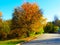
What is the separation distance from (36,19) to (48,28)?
2602 centimetres

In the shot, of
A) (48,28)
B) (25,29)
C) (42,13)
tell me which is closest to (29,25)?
(25,29)

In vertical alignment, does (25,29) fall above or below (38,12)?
below

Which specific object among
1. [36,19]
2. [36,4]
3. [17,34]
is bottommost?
[17,34]

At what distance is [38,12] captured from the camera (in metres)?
40.2

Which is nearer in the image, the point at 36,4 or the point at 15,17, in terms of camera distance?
the point at 15,17

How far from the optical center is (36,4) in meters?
41.6

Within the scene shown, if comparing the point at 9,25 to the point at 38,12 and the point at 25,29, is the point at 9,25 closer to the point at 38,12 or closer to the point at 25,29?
the point at 25,29

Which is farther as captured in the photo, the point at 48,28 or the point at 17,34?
the point at 48,28

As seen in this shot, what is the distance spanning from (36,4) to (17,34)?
26.0 ft

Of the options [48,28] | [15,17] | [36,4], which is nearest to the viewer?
[15,17]

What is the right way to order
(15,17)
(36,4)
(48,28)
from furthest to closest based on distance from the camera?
(48,28) < (36,4) < (15,17)

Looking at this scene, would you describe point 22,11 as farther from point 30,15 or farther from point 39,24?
point 39,24

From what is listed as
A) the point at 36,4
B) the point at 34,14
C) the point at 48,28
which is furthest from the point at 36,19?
the point at 48,28

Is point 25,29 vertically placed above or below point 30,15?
below
